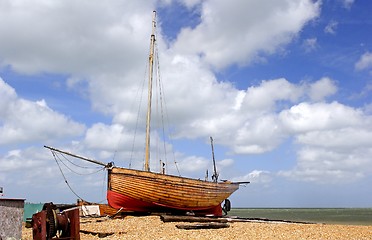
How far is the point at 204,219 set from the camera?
23.8 m

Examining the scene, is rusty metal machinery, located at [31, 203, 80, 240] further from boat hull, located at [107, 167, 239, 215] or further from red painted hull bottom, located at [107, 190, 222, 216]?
red painted hull bottom, located at [107, 190, 222, 216]

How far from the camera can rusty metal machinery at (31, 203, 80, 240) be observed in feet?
40.6

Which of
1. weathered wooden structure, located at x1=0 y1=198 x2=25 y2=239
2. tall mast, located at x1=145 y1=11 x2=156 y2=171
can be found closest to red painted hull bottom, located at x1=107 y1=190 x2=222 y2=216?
tall mast, located at x1=145 y1=11 x2=156 y2=171

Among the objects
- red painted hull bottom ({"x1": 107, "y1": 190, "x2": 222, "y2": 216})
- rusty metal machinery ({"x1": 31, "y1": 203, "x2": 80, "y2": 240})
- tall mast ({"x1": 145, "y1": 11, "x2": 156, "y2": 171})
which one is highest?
tall mast ({"x1": 145, "y1": 11, "x2": 156, "y2": 171})

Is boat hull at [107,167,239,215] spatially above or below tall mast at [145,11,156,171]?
below

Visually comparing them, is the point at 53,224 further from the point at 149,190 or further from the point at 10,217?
the point at 149,190

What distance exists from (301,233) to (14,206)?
41.5 feet

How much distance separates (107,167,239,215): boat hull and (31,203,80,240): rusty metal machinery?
13.1 meters

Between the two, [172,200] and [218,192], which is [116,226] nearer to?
[172,200]

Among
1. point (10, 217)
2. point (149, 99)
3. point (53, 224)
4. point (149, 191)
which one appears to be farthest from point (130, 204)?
point (53, 224)

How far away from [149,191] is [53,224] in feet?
46.6

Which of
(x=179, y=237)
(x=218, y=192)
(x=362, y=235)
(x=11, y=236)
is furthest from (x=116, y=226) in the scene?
(x=218, y=192)

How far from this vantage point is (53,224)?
12523mm

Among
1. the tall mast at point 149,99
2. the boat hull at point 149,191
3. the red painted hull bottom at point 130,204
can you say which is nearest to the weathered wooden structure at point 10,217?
the boat hull at point 149,191
